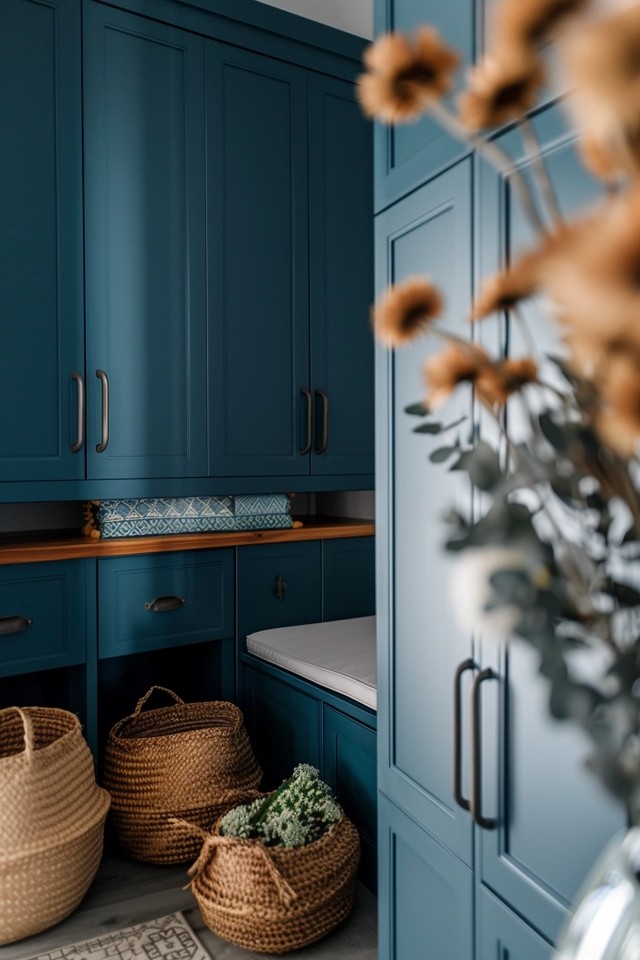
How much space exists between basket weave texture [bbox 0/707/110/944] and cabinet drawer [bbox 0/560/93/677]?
0.89 feet

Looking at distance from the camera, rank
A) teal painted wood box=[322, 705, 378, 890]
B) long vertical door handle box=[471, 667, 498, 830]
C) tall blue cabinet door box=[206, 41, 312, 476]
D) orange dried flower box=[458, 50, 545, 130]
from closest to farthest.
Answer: orange dried flower box=[458, 50, 545, 130] < long vertical door handle box=[471, 667, 498, 830] < teal painted wood box=[322, 705, 378, 890] < tall blue cabinet door box=[206, 41, 312, 476]

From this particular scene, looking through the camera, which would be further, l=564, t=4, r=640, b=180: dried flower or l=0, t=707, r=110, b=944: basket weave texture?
l=0, t=707, r=110, b=944: basket weave texture

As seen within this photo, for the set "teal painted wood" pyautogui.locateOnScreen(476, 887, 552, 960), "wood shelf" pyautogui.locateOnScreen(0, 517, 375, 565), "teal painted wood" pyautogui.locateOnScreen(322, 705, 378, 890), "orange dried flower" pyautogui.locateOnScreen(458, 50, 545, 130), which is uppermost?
"orange dried flower" pyautogui.locateOnScreen(458, 50, 545, 130)

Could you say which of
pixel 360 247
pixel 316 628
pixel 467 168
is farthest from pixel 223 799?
pixel 360 247

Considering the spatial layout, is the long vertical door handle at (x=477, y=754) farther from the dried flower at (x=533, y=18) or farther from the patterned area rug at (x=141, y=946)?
the patterned area rug at (x=141, y=946)

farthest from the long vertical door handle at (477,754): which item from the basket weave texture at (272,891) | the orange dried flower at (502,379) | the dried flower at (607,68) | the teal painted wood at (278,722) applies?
the teal painted wood at (278,722)

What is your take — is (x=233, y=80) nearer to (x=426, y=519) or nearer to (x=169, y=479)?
(x=169, y=479)

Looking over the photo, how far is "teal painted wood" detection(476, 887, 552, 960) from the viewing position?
1.04m

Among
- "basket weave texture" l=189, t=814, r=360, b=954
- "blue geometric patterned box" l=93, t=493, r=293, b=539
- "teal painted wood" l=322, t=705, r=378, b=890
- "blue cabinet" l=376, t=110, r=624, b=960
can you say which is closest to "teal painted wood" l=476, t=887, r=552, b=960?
"blue cabinet" l=376, t=110, r=624, b=960

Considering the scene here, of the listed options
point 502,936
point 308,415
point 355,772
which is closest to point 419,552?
point 502,936

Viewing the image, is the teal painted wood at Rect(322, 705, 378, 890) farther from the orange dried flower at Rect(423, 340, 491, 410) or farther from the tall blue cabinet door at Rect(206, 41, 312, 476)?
the orange dried flower at Rect(423, 340, 491, 410)

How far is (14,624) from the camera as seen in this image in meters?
2.14

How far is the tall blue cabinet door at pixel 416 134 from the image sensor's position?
1.16 m

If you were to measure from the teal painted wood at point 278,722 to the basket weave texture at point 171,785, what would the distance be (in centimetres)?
15
